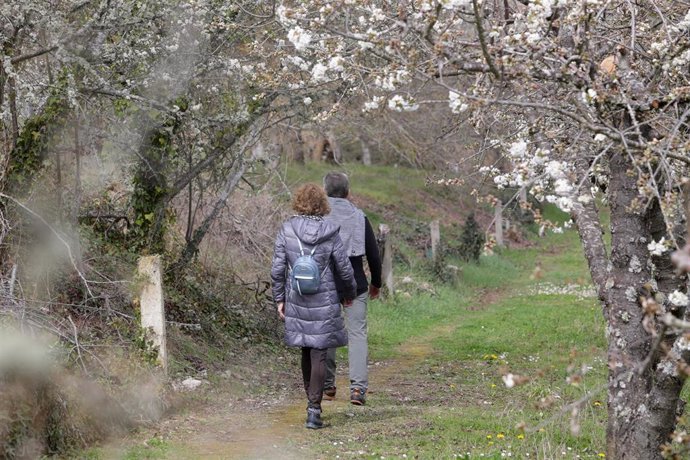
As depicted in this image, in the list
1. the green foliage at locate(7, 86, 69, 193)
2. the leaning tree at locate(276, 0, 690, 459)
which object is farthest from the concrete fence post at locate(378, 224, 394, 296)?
the leaning tree at locate(276, 0, 690, 459)

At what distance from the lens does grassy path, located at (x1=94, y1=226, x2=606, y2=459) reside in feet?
22.4

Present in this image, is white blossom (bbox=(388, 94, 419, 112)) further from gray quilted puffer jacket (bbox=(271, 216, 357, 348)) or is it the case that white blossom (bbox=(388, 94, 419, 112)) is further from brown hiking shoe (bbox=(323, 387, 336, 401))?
brown hiking shoe (bbox=(323, 387, 336, 401))

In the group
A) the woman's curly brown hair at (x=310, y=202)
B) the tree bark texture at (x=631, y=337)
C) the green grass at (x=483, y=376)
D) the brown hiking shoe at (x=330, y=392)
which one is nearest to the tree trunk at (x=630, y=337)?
the tree bark texture at (x=631, y=337)

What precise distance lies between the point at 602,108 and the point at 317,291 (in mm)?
3083

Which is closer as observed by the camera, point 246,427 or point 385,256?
point 246,427

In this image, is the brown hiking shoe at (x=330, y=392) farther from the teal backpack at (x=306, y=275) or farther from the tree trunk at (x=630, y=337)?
the tree trunk at (x=630, y=337)

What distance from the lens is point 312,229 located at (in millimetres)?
7676

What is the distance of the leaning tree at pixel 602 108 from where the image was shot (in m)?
5.19

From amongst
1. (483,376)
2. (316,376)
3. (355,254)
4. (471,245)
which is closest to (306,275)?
(316,376)

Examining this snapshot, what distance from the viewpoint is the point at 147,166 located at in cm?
1005

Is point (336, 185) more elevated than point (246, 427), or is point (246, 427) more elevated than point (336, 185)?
point (336, 185)

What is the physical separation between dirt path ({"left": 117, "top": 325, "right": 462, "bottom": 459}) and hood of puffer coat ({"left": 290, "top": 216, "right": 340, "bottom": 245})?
152cm

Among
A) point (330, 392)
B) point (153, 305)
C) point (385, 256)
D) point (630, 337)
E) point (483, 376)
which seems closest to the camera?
point (630, 337)

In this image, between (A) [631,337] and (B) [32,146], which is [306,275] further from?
(B) [32,146]
